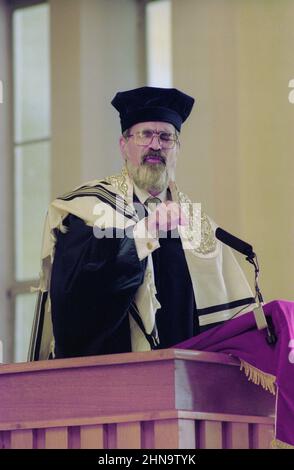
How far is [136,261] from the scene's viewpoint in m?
5.26

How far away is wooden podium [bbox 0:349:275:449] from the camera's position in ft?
14.8

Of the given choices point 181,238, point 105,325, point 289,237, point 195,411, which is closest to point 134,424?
point 195,411

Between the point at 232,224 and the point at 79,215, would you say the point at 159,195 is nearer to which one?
the point at 79,215

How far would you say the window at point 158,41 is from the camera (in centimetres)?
932

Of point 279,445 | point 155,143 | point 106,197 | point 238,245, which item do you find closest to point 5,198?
point 155,143

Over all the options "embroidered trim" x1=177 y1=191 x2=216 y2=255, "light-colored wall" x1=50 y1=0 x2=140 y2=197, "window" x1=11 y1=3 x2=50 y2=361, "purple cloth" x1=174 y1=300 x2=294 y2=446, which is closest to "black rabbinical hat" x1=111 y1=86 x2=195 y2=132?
"embroidered trim" x1=177 y1=191 x2=216 y2=255

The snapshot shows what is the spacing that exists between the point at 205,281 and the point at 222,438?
4.56ft

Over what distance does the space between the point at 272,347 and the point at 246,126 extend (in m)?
3.89

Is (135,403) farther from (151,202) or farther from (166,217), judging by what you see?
(151,202)

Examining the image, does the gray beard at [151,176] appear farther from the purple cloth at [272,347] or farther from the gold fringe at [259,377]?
the gold fringe at [259,377]

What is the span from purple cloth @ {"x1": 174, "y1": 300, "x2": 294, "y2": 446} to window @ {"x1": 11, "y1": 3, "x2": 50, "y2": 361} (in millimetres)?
4654

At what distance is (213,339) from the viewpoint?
4.91m

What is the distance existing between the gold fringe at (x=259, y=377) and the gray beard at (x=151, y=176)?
4.67 ft

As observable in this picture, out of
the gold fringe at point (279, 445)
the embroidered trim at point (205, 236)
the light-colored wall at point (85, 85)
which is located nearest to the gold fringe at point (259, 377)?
the gold fringe at point (279, 445)
